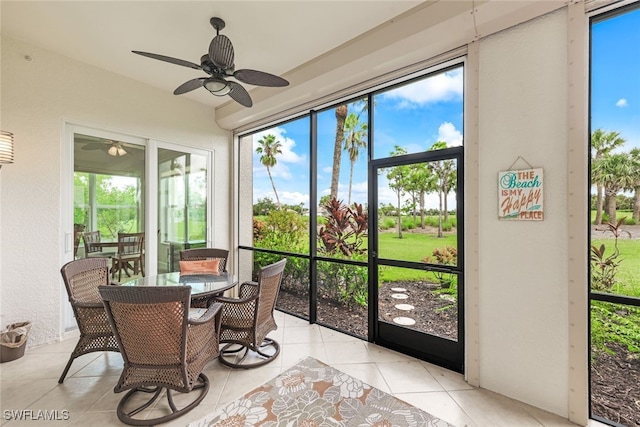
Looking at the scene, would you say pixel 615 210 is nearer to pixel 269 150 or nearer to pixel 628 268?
pixel 628 268

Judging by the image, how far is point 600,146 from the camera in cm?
193

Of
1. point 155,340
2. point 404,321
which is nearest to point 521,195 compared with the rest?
point 404,321

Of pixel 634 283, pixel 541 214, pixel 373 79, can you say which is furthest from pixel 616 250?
pixel 373 79

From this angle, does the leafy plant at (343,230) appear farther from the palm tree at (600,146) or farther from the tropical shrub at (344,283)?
the palm tree at (600,146)

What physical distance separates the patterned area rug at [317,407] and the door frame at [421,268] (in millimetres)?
751

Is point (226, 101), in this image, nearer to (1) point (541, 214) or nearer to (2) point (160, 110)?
(2) point (160, 110)

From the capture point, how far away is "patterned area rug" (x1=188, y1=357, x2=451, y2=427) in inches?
73.5

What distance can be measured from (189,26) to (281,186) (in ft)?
8.02

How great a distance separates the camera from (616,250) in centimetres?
191

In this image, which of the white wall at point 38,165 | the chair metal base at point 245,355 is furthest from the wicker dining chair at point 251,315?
the white wall at point 38,165

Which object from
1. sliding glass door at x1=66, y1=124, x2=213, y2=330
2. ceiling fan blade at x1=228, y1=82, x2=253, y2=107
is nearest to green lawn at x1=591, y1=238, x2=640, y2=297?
ceiling fan blade at x1=228, y1=82, x2=253, y2=107

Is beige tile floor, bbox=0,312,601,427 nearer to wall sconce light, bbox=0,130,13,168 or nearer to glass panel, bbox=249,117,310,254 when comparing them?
glass panel, bbox=249,117,310,254

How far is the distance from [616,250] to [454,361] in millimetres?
1540

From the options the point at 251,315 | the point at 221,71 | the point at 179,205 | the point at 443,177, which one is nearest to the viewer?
the point at 221,71
